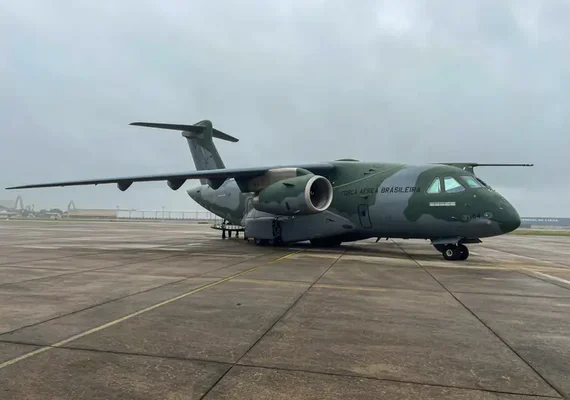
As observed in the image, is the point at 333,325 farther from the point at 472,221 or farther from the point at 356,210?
the point at 356,210

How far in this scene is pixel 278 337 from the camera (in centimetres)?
450

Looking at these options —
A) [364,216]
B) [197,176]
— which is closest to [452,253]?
[364,216]

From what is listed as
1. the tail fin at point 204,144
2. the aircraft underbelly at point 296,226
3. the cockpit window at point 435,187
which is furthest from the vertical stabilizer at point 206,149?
the cockpit window at point 435,187

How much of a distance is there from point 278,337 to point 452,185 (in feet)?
33.7

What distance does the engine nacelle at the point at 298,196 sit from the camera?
14.5 metres

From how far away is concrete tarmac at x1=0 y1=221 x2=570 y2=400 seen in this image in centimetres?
324

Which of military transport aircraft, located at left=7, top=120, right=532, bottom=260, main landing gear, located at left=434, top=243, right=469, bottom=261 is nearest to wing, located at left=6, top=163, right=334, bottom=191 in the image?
military transport aircraft, located at left=7, top=120, right=532, bottom=260

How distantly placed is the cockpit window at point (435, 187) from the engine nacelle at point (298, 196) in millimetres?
3438

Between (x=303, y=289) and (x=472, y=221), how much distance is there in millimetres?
7222

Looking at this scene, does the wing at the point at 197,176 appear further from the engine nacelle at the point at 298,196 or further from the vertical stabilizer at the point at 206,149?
the vertical stabilizer at the point at 206,149

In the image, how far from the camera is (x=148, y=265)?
34.8 feet

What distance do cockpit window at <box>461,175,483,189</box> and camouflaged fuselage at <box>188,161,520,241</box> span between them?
0.06 meters

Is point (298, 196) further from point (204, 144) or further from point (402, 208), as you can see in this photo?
point (204, 144)

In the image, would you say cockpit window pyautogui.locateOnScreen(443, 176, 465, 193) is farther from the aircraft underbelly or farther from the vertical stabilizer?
the vertical stabilizer
